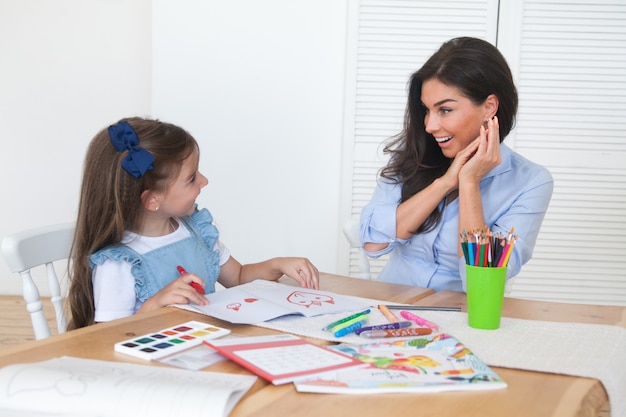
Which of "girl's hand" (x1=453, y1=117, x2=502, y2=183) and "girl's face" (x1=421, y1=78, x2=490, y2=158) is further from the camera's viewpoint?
"girl's face" (x1=421, y1=78, x2=490, y2=158)

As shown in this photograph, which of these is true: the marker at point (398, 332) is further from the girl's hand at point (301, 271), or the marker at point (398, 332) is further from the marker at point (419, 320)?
the girl's hand at point (301, 271)

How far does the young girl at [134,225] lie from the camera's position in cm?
148

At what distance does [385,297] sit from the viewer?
1.46 metres

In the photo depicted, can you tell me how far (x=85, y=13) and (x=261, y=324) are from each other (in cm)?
287

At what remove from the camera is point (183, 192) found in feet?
5.22

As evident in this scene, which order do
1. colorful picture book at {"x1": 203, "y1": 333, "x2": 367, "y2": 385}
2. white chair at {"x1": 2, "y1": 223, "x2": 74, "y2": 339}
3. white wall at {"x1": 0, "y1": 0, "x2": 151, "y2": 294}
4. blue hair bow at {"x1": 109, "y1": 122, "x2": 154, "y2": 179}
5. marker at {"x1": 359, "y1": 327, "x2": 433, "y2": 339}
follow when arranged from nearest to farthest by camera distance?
1. colorful picture book at {"x1": 203, "y1": 333, "x2": 367, "y2": 385}
2. marker at {"x1": 359, "y1": 327, "x2": 433, "y2": 339}
3. white chair at {"x1": 2, "y1": 223, "x2": 74, "y2": 339}
4. blue hair bow at {"x1": 109, "y1": 122, "x2": 154, "y2": 179}
5. white wall at {"x1": 0, "y1": 0, "x2": 151, "y2": 294}

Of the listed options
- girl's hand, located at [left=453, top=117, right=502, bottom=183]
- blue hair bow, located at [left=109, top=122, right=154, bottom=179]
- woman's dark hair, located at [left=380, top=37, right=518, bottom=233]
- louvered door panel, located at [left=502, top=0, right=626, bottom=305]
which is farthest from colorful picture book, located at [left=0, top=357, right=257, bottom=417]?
louvered door panel, located at [left=502, top=0, right=626, bottom=305]

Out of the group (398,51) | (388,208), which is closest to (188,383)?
(388,208)

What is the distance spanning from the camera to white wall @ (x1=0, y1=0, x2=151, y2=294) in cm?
360

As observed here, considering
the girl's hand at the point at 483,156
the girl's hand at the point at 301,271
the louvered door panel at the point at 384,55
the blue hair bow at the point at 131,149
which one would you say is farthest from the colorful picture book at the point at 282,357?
the louvered door panel at the point at 384,55

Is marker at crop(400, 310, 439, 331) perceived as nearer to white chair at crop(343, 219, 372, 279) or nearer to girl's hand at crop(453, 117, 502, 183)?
girl's hand at crop(453, 117, 502, 183)

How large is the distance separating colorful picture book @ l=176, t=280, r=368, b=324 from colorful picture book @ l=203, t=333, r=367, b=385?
13cm

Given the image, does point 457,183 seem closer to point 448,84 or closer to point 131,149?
point 448,84

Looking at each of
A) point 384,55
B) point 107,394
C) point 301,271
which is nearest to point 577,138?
point 384,55
